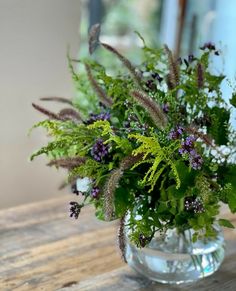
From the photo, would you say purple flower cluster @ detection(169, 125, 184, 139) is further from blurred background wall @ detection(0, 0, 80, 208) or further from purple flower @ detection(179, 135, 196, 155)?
blurred background wall @ detection(0, 0, 80, 208)

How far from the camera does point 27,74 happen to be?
1956 millimetres

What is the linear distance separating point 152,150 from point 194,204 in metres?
0.15

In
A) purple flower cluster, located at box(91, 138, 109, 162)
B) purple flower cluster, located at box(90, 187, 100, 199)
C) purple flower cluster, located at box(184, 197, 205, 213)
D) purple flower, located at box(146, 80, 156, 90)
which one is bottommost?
purple flower cluster, located at box(184, 197, 205, 213)

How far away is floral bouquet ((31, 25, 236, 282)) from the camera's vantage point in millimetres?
896

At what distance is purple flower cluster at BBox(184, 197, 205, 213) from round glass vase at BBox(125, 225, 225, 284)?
0.12 meters

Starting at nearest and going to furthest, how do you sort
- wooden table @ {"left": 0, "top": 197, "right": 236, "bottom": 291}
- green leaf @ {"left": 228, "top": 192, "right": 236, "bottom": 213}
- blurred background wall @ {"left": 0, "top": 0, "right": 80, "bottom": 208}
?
green leaf @ {"left": 228, "top": 192, "right": 236, "bottom": 213}, wooden table @ {"left": 0, "top": 197, "right": 236, "bottom": 291}, blurred background wall @ {"left": 0, "top": 0, "right": 80, "bottom": 208}

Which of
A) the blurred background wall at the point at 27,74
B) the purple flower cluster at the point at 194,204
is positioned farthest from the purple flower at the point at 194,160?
the blurred background wall at the point at 27,74

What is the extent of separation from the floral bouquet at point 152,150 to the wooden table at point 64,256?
0.14m

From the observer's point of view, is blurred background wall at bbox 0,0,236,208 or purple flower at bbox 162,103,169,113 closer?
purple flower at bbox 162,103,169,113

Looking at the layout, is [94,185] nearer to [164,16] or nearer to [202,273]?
[202,273]

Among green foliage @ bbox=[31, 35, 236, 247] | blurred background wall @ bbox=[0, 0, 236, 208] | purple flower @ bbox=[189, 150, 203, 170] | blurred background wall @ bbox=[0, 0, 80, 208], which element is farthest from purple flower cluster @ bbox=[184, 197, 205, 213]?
blurred background wall @ bbox=[0, 0, 80, 208]

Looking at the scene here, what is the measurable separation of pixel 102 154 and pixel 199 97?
0.74 ft

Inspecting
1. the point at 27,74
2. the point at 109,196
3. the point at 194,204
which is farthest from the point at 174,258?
the point at 27,74

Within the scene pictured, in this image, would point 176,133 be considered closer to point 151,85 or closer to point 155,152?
point 155,152
